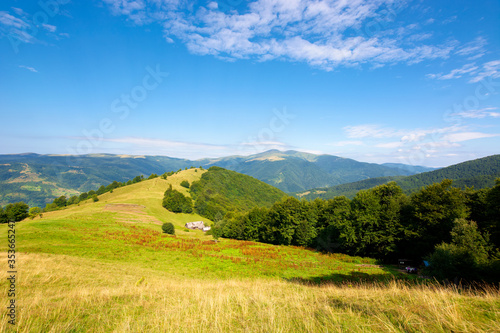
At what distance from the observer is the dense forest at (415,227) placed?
19.4m

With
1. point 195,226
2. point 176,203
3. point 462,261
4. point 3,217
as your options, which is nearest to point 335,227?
point 462,261

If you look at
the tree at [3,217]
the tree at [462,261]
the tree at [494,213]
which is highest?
the tree at [494,213]

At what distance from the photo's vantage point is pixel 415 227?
110 ft

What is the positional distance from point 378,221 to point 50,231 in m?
54.9

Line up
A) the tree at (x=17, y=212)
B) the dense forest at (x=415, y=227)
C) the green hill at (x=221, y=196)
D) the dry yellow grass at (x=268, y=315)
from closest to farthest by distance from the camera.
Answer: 1. the dry yellow grass at (x=268, y=315)
2. the dense forest at (x=415, y=227)
3. the tree at (x=17, y=212)
4. the green hill at (x=221, y=196)

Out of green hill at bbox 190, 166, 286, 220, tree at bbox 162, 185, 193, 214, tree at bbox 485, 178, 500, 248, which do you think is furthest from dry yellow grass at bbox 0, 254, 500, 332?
green hill at bbox 190, 166, 286, 220

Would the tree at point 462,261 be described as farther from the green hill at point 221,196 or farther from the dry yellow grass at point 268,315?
the green hill at point 221,196

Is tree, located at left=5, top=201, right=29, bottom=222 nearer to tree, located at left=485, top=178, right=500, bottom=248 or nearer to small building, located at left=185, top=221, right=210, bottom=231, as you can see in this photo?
small building, located at left=185, top=221, right=210, bottom=231

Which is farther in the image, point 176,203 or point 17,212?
point 176,203

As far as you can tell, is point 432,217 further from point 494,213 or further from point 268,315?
point 268,315

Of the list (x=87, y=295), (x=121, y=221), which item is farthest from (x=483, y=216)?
(x=121, y=221)

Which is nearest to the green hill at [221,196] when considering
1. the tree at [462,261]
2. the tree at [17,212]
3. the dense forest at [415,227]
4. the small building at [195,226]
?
the small building at [195,226]

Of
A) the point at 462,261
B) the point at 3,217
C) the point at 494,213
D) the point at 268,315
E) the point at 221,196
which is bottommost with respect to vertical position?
the point at 221,196

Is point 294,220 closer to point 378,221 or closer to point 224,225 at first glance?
point 378,221
